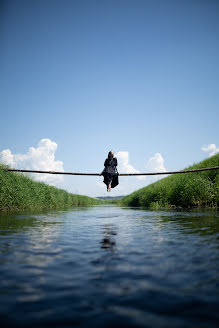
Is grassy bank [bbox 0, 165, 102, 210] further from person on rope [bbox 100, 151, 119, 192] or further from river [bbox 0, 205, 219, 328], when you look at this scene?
river [bbox 0, 205, 219, 328]

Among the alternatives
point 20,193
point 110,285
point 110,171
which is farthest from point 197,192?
point 110,285

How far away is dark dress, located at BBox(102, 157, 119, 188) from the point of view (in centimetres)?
893

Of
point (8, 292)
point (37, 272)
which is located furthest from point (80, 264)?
point (8, 292)

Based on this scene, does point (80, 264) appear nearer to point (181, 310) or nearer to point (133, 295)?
point (133, 295)

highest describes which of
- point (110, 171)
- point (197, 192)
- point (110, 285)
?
A: point (110, 171)

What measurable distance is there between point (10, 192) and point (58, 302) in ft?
41.4

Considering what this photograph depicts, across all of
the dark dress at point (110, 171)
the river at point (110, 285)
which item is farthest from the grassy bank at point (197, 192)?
the river at point (110, 285)

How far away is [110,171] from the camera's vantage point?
8.92 metres

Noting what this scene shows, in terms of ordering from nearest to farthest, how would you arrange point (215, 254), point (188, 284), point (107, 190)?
point (188, 284), point (215, 254), point (107, 190)

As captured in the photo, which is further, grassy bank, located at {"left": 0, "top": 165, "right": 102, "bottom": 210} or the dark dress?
grassy bank, located at {"left": 0, "top": 165, "right": 102, "bottom": 210}

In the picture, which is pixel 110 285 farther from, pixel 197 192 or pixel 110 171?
pixel 197 192

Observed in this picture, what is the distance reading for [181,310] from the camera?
5.72 feet

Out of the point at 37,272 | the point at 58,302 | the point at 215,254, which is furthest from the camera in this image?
the point at 215,254

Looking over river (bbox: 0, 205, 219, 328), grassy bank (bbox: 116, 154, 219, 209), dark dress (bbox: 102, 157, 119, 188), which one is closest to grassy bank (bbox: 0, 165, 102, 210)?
dark dress (bbox: 102, 157, 119, 188)
